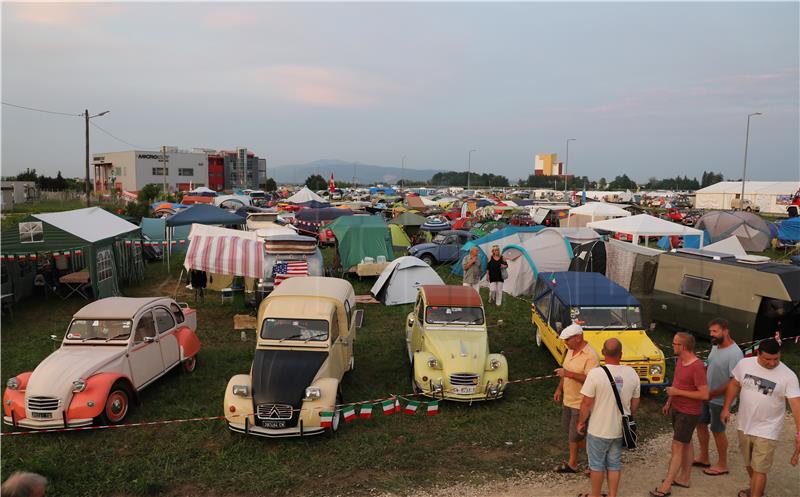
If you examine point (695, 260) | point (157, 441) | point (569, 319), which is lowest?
point (157, 441)

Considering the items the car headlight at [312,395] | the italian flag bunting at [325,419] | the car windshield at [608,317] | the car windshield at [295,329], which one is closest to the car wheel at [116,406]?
the car windshield at [295,329]

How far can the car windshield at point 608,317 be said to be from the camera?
9758mm

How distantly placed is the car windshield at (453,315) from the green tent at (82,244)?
10.4 metres

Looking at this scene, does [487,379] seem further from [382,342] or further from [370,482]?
[382,342]

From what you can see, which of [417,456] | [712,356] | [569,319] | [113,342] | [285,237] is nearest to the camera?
[712,356]

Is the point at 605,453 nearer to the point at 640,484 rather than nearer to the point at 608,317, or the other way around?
the point at 640,484

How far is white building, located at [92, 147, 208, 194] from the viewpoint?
9625 centimetres

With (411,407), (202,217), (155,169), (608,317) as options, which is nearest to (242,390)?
(411,407)

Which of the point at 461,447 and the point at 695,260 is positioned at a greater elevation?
the point at 695,260

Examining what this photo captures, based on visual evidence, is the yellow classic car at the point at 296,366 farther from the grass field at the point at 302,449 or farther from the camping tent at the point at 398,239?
the camping tent at the point at 398,239

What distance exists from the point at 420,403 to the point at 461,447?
4.82 ft

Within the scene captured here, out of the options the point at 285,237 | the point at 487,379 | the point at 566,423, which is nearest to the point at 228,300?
the point at 285,237

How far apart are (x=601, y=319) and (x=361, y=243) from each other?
10.7m

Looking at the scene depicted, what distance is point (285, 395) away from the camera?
24.0 feet
